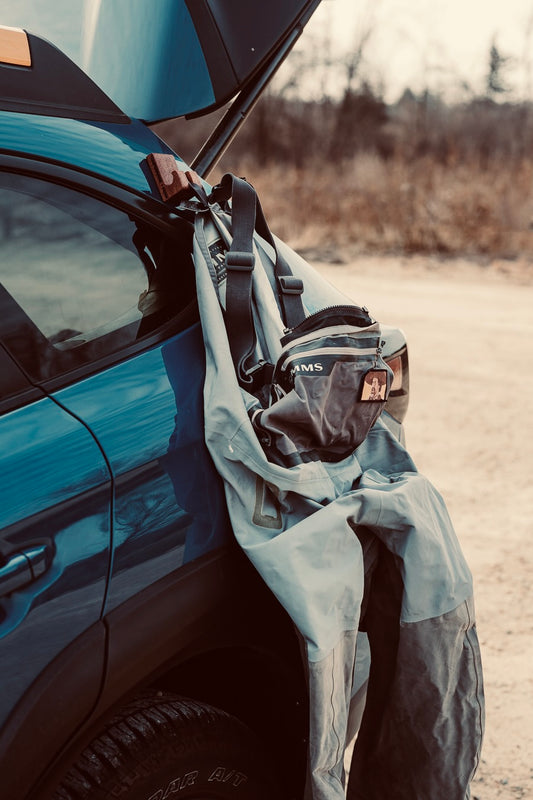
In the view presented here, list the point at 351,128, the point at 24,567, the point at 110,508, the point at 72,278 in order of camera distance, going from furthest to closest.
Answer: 1. the point at 351,128
2. the point at 72,278
3. the point at 110,508
4. the point at 24,567

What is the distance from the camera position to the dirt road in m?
3.03

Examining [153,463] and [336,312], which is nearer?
[153,463]

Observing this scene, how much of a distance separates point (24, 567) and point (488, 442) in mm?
4391

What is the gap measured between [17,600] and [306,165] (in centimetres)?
2010

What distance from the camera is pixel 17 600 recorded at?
1404 mm

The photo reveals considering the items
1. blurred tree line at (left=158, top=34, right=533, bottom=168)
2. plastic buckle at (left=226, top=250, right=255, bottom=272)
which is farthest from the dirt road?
blurred tree line at (left=158, top=34, right=533, bottom=168)

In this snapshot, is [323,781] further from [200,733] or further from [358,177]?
[358,177]

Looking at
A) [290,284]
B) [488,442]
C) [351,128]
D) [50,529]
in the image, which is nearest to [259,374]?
[290,284]

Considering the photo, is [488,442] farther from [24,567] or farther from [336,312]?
[24,567]

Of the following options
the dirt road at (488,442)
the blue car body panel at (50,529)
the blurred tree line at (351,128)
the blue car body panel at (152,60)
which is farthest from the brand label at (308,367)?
the blurred tree line at (351,128)

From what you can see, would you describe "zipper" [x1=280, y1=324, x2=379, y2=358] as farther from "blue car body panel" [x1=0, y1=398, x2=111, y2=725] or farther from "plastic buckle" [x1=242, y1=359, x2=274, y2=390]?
"blue car body panel" [x1=0, y1=398, x2=111, y2=725]

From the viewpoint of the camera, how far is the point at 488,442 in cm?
546

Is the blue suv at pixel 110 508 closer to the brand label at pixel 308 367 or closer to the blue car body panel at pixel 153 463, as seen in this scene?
the blue car body panel at pixel 153 463

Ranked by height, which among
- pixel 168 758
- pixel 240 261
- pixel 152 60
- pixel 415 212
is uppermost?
pixel 152 60
